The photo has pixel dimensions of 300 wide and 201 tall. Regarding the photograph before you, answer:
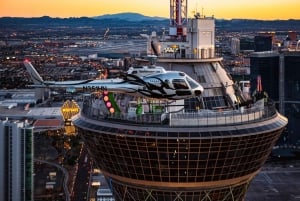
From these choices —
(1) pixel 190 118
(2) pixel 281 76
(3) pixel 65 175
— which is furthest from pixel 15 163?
(2) pixel 281 76

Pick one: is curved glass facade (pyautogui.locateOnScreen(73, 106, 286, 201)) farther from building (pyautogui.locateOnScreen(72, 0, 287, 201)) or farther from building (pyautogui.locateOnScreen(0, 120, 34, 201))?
building (pyautogui.locateOnScreen(0, 120, 34, 201))

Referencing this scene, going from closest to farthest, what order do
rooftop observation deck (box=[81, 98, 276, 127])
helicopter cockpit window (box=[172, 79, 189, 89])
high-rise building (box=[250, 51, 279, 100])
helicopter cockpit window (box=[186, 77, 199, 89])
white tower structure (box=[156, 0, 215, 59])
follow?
rooftop observation deck (box=[81, 98, 276, 127]) → helicopter cockpit window (box=[172, 79, 189, 89]) → helicopter cockpit window (box=[186, 77, 199, 89]) → white tower structure (box=[156, 0, 215, 59]) → high-rise building (box=[250, 51, 279, 100])

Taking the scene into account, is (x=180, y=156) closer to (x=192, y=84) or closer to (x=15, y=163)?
(x=192, y=84)

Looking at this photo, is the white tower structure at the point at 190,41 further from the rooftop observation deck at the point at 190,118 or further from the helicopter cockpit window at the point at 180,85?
the rooftop observation deck at the point at 190,118

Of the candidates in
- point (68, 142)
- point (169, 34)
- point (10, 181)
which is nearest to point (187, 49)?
point (169, 34)

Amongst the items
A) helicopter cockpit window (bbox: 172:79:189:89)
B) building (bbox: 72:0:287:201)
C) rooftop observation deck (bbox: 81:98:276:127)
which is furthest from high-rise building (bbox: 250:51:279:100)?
helicopter cockpit window (bbox: 172:79:189:89)

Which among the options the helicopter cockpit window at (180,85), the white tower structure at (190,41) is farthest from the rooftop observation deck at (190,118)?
the white tower structure at (190,41)
